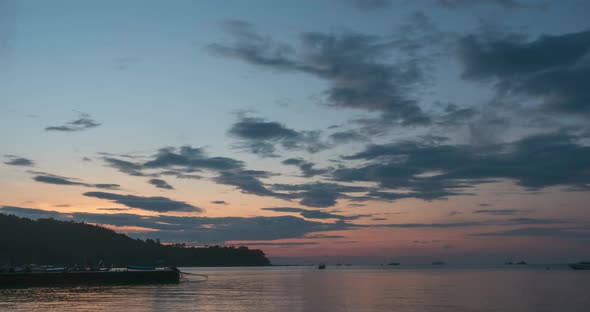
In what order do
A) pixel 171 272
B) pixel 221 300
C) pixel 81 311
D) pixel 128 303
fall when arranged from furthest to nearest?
pixel 171 272 → pixel 221 300 → pixel 128 303 → pixel 81 311

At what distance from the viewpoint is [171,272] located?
177375 mm

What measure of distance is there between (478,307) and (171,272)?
11244cm

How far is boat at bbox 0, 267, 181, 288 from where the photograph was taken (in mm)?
142500

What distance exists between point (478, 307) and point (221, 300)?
144 feet

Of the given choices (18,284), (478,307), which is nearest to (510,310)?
(478,307)

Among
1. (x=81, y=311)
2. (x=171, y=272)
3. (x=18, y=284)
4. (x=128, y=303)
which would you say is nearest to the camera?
(x=81, y=311)

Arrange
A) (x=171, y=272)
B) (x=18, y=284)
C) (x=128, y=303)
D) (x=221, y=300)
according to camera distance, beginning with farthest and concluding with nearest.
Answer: (x=171, y=272)
(x=18, y=284)
(x=221, y=300)
(x=128, y=303)

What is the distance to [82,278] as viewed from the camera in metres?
156

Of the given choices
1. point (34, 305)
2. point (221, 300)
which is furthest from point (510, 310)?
point (34, 305)

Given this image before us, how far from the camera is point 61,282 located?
152m

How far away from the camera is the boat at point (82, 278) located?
14250 centimetres

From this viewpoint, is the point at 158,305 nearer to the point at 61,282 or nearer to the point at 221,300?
the point at 221,300

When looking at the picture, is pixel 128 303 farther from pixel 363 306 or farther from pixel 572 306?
pixel 572 306

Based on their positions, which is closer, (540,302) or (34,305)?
(34,305)
